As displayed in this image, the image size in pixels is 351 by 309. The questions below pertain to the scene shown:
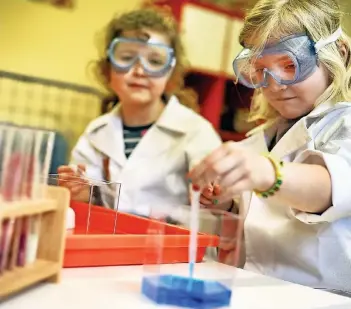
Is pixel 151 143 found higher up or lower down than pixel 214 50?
lower down

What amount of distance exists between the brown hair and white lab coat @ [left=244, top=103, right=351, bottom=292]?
0.73m

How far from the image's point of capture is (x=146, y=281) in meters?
0.67

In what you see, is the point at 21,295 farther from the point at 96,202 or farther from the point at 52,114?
the point at 52,114

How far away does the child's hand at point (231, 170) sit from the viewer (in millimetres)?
684

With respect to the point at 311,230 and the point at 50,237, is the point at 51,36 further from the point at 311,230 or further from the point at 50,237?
the point at 50,237

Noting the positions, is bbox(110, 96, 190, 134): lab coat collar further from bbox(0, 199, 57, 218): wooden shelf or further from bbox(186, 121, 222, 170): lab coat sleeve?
bbox(0, 199, 57, 218): wooden shelf

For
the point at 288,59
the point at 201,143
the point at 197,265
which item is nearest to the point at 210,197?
the point at 197,265

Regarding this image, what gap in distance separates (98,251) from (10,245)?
8.2 inches

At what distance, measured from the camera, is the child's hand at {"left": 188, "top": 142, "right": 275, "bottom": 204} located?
684 mm

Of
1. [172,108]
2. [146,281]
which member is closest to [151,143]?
[172,108]

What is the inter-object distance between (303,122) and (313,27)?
0.17 meters

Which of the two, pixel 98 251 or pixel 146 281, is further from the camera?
pixel 98 251

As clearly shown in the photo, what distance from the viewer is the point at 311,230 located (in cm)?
98

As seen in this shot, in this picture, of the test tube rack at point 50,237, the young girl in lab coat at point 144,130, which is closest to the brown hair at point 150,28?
the young girl in lab coat at point 144,130
